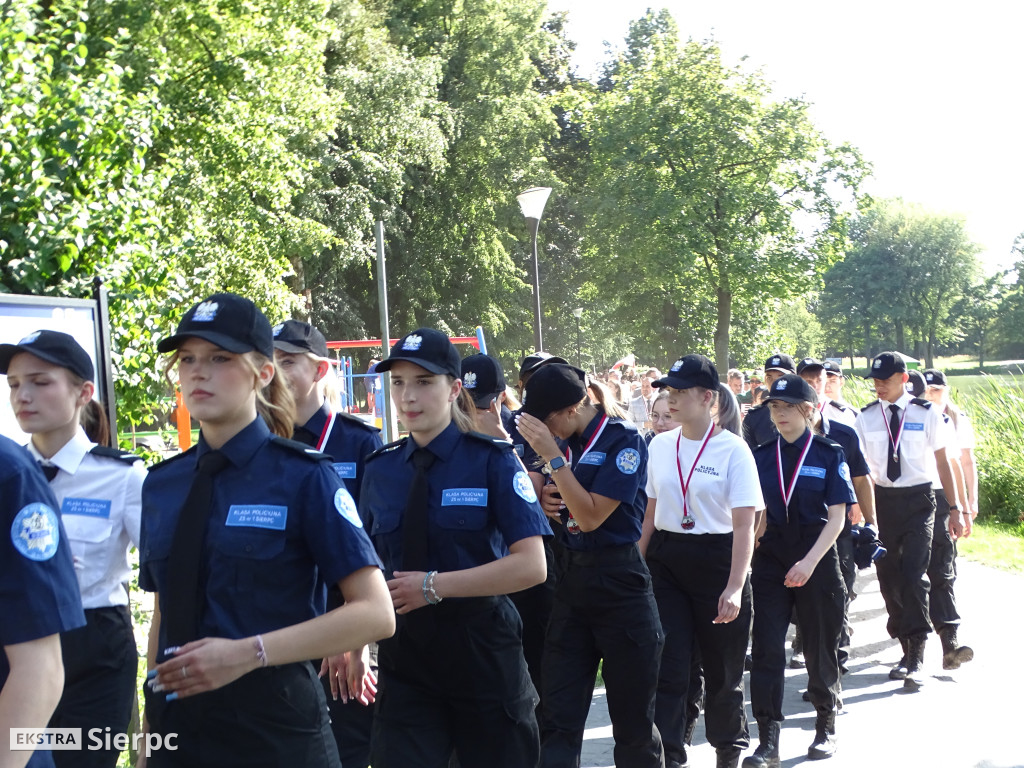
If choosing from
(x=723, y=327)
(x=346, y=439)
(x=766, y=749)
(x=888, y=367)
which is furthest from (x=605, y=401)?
(x=723, y=327)

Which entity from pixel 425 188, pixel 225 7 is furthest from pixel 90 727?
pixel 425 188

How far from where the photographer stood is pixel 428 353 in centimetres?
399

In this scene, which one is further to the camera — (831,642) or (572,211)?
(572,211)

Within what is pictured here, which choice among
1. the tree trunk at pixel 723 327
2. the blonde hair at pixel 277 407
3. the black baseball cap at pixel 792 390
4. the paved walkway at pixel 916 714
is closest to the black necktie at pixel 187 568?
the blonde hair at pixel 277 407

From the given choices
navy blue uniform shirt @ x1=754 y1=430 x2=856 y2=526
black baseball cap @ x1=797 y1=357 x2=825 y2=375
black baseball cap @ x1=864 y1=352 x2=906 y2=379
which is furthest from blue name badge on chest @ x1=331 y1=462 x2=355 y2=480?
black baseball cap @ x1=864 y1=352 x2=906 y2=379

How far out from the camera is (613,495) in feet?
16.3

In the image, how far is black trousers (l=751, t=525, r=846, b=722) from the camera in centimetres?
658

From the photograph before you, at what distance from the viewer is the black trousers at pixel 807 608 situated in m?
6.58

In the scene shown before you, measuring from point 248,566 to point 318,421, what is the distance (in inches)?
90.0

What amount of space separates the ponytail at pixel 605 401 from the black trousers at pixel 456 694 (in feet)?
5.21

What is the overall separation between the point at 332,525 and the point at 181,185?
623 inches

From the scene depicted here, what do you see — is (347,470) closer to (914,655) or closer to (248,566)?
(248,566)

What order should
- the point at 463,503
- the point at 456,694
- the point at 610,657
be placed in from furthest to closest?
1. the point at 610,657
2. the point at 463,503
3. the point at 456,694

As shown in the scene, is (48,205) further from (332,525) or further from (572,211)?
(572,211)
